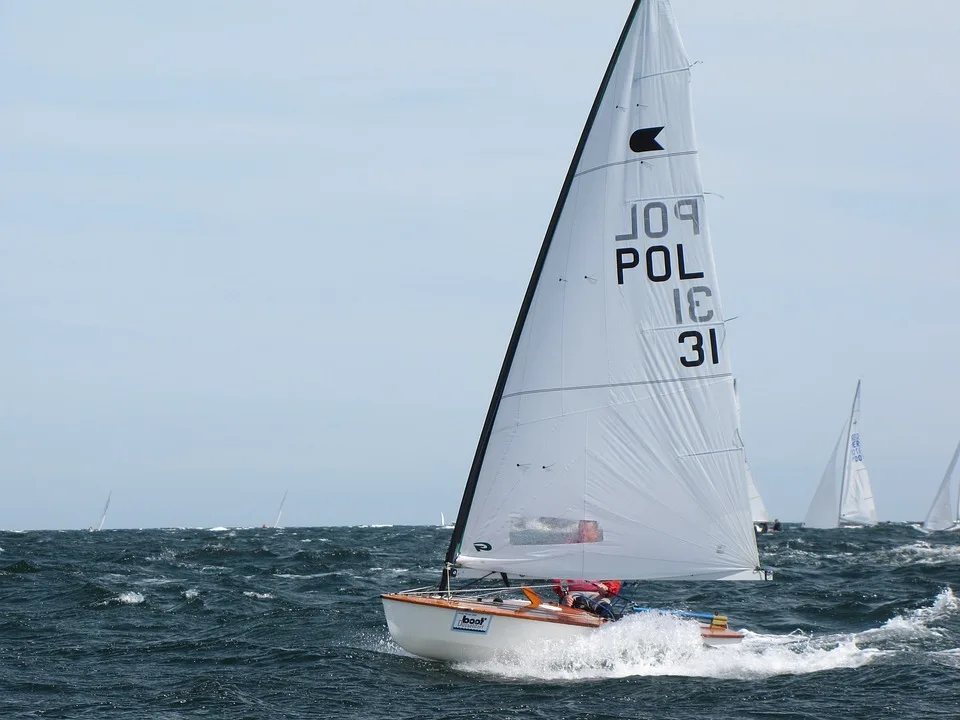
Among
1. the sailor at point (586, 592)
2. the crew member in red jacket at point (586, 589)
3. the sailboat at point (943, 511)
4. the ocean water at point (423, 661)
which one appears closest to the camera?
the ocean water at point (423, 661)

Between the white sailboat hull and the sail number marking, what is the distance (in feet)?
15.0

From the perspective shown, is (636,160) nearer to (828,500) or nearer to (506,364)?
(506,364)

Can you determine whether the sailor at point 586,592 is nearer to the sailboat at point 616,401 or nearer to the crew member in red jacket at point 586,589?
the crew member in red jacket at point 586,589

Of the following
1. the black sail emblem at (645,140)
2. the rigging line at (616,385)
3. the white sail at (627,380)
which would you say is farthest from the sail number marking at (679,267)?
the black sail emblem at (645,140)

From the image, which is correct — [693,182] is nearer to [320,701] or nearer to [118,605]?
[320,701]

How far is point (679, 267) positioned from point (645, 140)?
6.66 ft

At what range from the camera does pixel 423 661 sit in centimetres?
1911

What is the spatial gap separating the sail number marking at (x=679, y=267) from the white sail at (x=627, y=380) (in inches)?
0.8

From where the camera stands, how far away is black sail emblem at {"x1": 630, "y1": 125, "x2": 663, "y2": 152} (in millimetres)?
17656

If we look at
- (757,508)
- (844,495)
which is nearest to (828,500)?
(844,495)

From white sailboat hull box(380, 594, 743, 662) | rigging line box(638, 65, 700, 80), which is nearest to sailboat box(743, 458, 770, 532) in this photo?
white sailboat hull box(380, 594, 743, 662)

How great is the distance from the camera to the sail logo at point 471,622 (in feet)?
59.2

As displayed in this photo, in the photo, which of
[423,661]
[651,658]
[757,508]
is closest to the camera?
[651,658]

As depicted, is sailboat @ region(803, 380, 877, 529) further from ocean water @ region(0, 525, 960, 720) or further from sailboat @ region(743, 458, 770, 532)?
sailboat @ region(743, 458, 770, 532)
